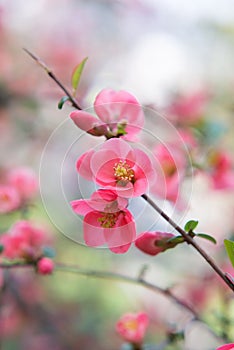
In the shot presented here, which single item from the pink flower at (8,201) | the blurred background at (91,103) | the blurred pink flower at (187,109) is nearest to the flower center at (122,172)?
the blurred background at (91,103)

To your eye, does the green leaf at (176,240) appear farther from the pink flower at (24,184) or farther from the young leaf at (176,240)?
the pink flower at (24,184)

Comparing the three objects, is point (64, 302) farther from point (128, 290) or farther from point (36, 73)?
point (36, 73)

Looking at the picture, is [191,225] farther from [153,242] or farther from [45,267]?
[45,267]

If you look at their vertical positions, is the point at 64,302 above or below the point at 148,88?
below

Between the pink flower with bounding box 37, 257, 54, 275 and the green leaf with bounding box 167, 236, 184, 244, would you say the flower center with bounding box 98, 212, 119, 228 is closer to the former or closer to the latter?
the green leaf with bounding box 167, 236, 184, 244

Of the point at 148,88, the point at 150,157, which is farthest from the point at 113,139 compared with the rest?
the point at 148,88

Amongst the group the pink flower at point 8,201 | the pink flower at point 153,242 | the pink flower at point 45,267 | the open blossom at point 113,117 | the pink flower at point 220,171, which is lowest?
the pink flower at point 153,242

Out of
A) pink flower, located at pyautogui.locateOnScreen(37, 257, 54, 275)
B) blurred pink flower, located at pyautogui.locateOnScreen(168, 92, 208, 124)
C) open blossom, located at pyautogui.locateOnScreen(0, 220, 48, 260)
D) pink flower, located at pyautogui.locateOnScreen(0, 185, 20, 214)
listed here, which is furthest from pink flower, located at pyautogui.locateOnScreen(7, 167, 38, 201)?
blurred pink flower, located at pyautogui.locateOnScreen(168, 92, 208, 124)
